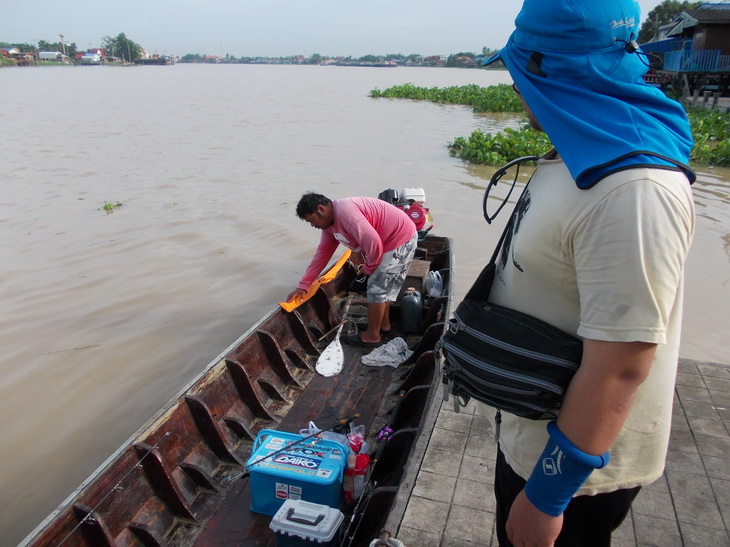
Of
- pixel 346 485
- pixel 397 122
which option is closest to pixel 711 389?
Result: pixel 346 485

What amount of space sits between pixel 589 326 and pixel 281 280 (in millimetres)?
7956

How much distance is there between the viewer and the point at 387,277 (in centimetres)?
548

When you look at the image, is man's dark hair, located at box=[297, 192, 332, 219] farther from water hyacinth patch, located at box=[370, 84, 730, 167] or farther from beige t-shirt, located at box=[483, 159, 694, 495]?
water hyacinth patch, located at box=[370, 84, 730, 167]

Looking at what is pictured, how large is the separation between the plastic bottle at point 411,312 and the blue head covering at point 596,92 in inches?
175

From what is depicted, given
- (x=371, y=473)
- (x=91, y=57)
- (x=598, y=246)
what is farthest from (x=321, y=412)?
(x=91, y=57)

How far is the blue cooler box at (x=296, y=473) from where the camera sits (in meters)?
3.02

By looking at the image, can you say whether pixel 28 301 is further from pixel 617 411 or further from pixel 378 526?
pixel 617 411

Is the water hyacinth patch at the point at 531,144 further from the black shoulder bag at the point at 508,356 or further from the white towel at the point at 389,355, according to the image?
the black shoulder bag at the point at 508,356

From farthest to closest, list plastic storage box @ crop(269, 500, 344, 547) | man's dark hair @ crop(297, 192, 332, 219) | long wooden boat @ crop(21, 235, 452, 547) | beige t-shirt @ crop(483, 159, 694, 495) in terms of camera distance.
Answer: man's dark hair @ crop(297, 192, 332, 219)
long wooden boat @ crop(21, 235, 452, 547)
plastic storage box @ crop(269, 500, 344, 547)
beige t-shirt @ crop(483, 159, 694, 495)

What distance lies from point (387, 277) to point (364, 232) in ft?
2.08

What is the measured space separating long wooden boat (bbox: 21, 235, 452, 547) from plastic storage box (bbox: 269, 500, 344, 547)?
20cm

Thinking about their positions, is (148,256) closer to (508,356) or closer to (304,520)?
(304,520)

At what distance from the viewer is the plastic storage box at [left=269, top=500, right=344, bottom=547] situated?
263 centimetres

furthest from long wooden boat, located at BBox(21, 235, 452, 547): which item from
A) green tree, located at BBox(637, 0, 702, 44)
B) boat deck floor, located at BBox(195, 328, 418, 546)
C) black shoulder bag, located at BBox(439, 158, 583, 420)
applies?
green tree, located at BBox(637, 0, 702, 44)
